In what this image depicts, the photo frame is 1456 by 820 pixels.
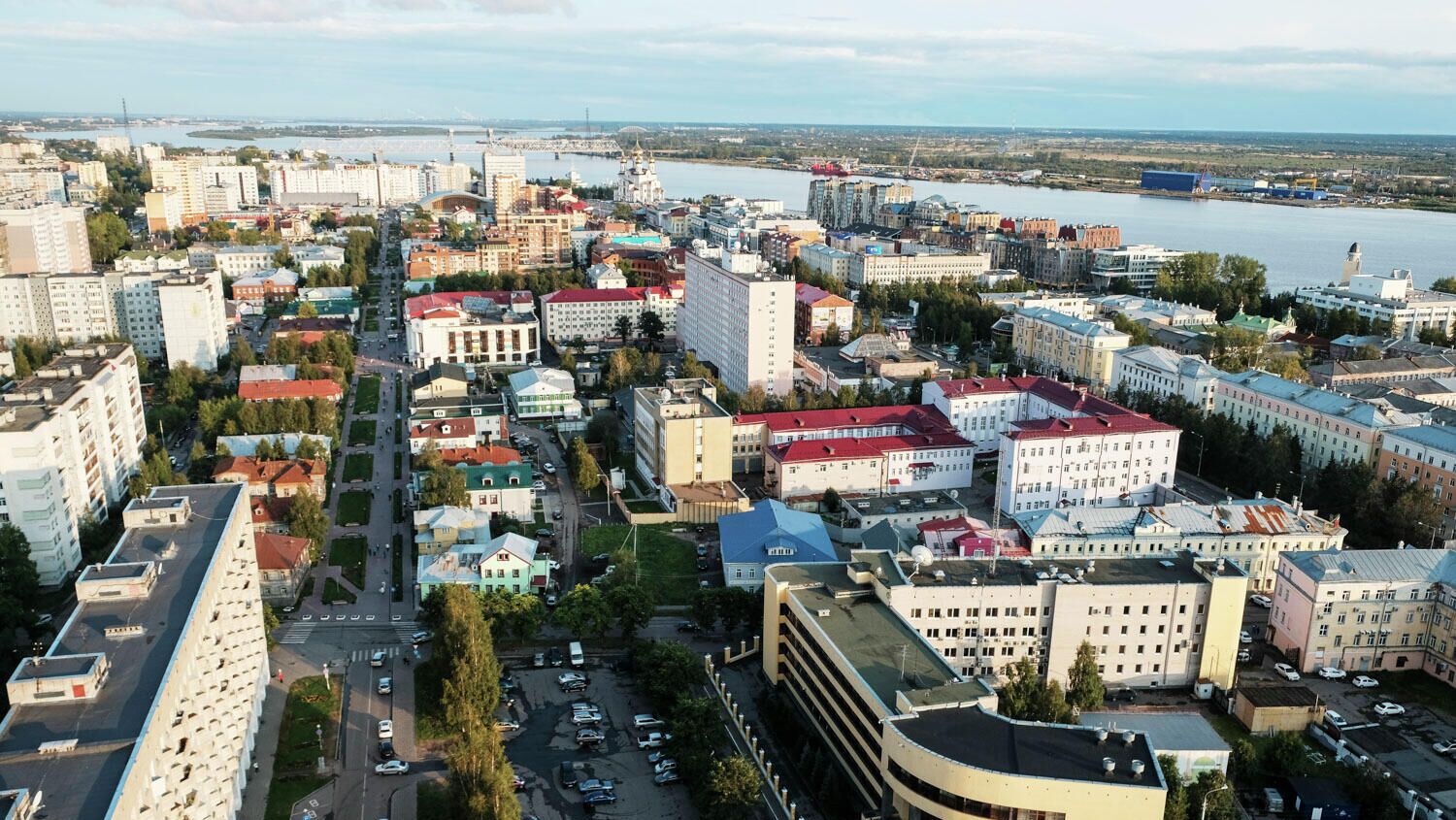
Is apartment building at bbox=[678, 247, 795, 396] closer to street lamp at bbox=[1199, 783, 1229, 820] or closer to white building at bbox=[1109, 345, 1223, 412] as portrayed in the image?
white building at bbox=[1109, 345, 1223, 412]

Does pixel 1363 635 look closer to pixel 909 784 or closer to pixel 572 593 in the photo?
pixel 909 784

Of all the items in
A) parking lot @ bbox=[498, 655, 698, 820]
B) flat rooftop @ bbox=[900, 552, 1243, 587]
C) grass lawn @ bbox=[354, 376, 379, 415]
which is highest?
flat rooftop @ bbox=[900, 552, 1243, 587]

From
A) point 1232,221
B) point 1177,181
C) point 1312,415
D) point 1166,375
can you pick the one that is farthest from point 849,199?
point 1312,415

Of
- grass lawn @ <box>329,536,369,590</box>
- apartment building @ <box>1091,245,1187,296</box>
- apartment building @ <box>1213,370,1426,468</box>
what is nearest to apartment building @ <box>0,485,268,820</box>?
grass lawn @ <box>329,536,369,590</box>

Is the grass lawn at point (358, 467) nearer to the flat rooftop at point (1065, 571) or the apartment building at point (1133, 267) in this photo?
the flat rooftop at point (1065, 571)

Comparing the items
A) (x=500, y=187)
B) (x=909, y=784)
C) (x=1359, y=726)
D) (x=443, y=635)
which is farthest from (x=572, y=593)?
(x=500, y=187)

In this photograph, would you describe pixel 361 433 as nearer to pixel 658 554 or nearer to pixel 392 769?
pixel 658 554

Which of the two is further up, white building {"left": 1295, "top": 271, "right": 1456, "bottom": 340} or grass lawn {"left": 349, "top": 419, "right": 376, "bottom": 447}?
white building {"left": 1295, "top": 271, "right": 1456, "bottom": 340}
